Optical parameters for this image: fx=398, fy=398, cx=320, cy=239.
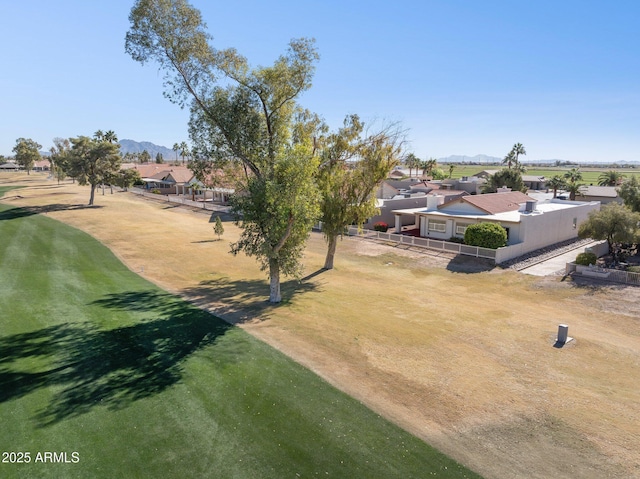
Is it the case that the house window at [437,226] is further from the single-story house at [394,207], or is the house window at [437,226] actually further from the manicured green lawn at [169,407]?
the manicured green lawn at [169,407]

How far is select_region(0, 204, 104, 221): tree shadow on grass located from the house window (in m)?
45.0

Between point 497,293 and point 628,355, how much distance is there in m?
9.63

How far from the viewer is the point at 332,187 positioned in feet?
96.7

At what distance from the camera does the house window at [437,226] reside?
42.1 meters

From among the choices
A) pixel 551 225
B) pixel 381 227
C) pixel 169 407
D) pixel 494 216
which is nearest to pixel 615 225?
pixel 551 225

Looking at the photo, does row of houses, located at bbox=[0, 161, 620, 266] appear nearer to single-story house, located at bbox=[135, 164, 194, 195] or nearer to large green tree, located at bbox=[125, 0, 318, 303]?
large green tree, located at bbox=[125, 0, 318, 303]

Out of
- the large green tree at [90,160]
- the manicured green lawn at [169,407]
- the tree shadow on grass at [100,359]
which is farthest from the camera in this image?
the large green tree at [90,160]

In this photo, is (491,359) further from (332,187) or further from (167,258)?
(167,258)

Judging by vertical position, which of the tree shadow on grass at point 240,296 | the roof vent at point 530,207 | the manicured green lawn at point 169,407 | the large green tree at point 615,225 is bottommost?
the manicured green lawn at point 169,407

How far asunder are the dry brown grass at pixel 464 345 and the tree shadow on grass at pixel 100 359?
8.91 feet

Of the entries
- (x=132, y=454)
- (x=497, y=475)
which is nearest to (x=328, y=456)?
(x=497, y=475)

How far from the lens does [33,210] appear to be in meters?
52.2

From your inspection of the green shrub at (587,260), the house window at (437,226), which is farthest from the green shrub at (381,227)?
the green shrub at (587,260)

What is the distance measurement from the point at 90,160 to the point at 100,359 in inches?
2046
